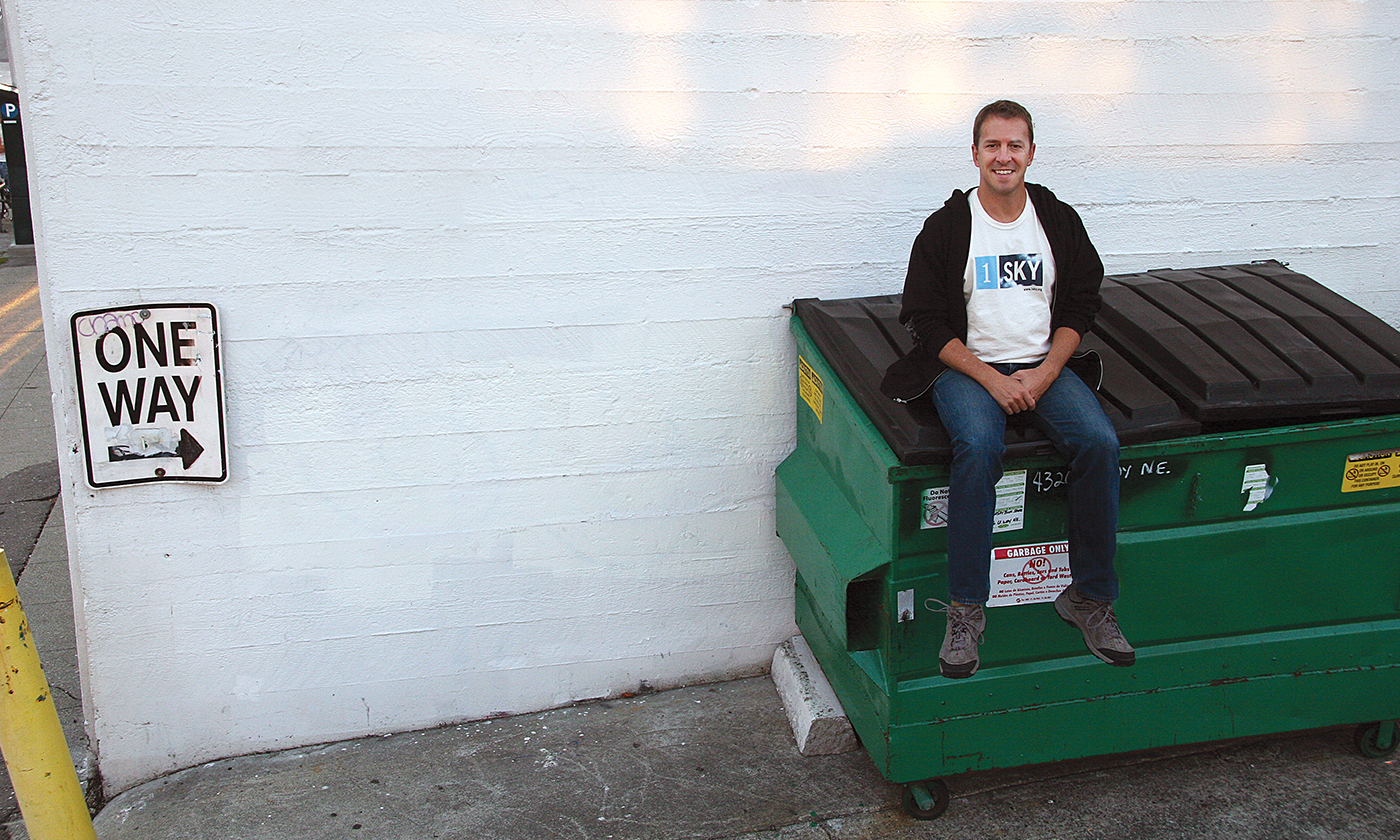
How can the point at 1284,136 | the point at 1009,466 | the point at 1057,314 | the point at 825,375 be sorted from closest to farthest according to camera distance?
the point at 1009,466 < the point at 1057,314 < the point at 825,375 < the point at 1284,136

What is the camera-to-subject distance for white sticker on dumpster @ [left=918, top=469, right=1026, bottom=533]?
2.89m

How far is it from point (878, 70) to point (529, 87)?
1.22m

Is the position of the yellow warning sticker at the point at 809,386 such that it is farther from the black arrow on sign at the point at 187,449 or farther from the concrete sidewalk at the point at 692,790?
the black arrow on sign at the point at 187,449

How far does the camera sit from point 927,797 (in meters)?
3.21

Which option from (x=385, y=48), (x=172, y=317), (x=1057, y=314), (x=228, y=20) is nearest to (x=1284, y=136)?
(x=1057, y=314)

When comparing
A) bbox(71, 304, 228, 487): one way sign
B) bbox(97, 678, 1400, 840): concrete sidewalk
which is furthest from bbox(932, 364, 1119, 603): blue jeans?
bbox(71, 304, 228, 487): one way sign

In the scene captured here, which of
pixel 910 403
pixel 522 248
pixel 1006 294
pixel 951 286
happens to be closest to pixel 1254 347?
→ pixel 1006 294

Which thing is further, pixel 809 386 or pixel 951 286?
pixel 809 386

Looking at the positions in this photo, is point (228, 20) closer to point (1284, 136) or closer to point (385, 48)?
point (385, 48)

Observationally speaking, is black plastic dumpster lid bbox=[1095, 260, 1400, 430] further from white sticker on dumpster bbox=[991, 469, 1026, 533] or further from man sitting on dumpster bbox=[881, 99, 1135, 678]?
white sticker on dumpster bbox=[991, 469, 1026, 533]

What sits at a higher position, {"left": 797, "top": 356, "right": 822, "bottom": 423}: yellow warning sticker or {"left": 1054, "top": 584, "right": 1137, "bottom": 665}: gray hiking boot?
{"left": 797, "top": 356, "right": 822, "bottom": 423}: yellow warning sticker

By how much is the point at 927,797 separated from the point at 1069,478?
1105mm

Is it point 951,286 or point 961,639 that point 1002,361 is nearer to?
point 951,286

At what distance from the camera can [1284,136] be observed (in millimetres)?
3996
